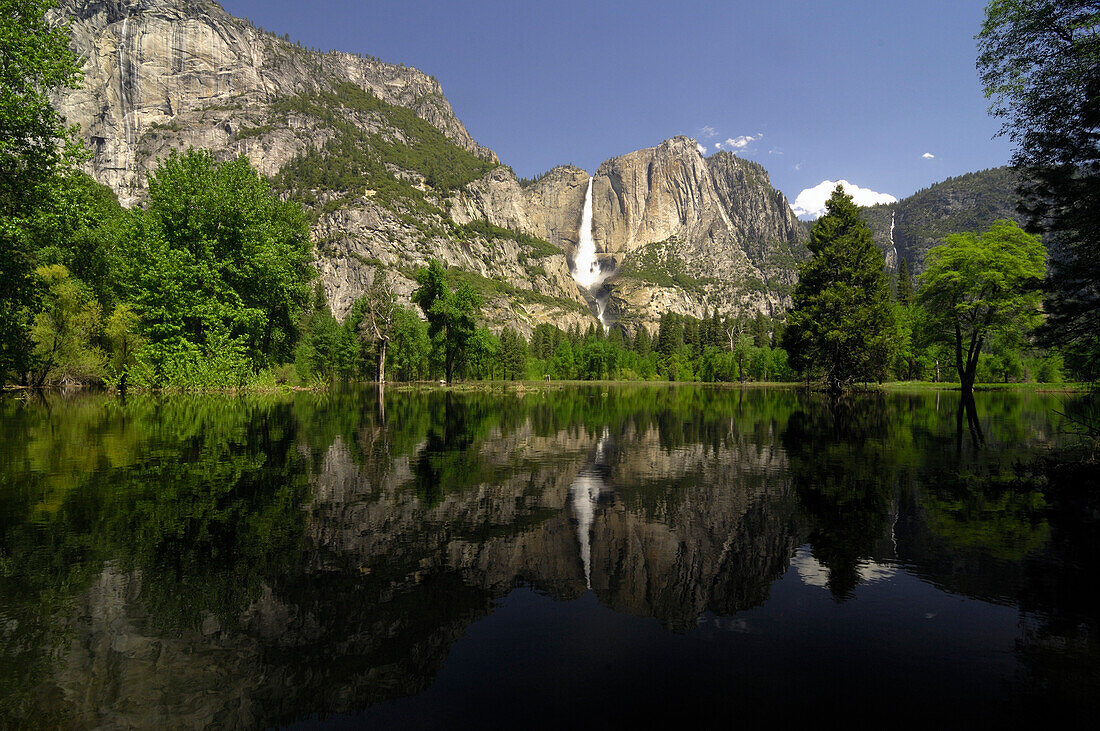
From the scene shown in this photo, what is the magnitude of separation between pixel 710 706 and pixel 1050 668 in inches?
117

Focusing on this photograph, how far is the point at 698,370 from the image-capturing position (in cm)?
14550

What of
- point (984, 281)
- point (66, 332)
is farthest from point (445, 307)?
point (984, 281)

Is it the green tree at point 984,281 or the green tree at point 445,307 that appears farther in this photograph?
the green tree at point 445,307

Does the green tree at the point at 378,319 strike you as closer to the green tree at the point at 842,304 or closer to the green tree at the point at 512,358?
the green tree at the point at 842,304

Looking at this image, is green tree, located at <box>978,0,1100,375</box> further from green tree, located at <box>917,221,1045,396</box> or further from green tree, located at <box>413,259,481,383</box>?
green tree, located at <box>413,259,481,383</box>

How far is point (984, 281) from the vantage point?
135 feet

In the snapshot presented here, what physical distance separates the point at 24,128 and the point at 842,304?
53.7 m

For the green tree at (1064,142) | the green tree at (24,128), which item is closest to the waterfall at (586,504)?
the green tree at (1064,142)

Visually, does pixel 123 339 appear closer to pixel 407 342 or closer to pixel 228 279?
pixel 228 279

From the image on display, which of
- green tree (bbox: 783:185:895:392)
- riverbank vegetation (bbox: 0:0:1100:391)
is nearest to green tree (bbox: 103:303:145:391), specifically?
riverbank vegetation (bbox: 0:0:1100:391)

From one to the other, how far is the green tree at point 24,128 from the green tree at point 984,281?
187 feet

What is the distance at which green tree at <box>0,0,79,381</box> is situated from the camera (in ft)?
57.7

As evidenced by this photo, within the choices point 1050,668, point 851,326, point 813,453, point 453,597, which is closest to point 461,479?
point 453,597

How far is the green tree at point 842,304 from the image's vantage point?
A: 45.4 metres
